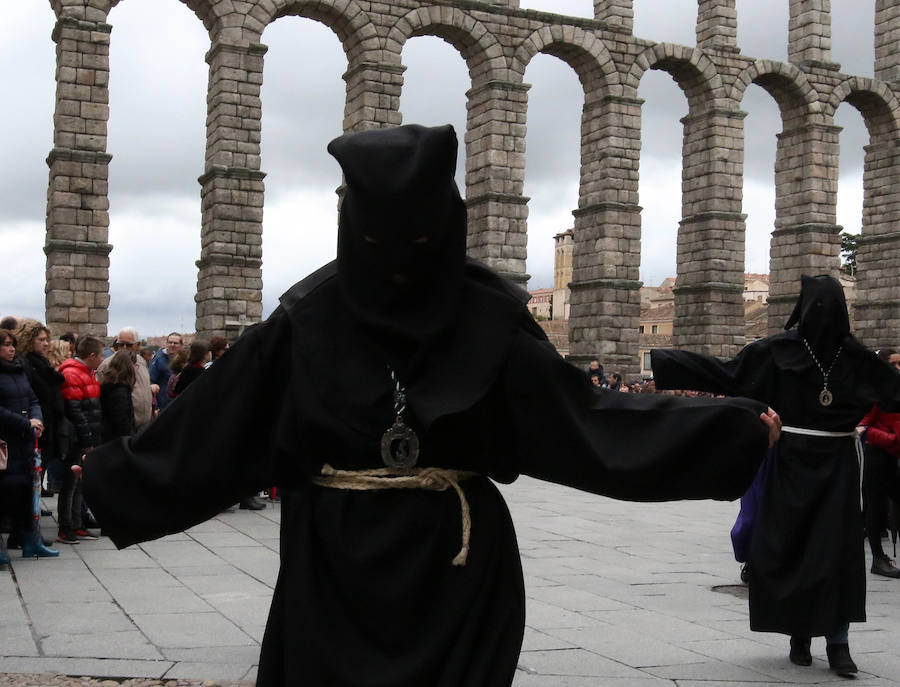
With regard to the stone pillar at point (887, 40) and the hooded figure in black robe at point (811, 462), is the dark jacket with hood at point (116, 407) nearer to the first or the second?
the hooded figure in black robe at point (811, 462)

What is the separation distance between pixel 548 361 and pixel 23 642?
12.7ft

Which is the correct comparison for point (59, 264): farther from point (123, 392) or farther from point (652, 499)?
point (652, 499)

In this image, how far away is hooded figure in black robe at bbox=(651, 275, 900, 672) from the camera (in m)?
5.48

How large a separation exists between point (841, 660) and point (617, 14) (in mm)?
21749

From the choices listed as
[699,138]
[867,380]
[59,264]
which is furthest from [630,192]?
[867,380]

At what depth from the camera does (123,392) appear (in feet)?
29.5

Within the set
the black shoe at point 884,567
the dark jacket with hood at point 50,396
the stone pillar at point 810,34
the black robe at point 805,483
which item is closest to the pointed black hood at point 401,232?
the black robe at point 805,483

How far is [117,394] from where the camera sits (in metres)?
8.98

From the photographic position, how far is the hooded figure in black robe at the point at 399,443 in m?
2.52

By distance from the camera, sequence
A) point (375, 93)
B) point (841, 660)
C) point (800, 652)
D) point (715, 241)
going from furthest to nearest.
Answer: point (715, 241), point (375, 93), point (800, 652), point (841, 660)

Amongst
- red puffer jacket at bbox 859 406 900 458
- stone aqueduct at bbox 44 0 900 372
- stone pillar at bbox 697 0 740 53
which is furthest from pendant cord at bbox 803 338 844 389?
stone pillar at bbox 697 0 740 53

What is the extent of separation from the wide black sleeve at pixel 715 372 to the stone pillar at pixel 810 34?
2364 centimetres

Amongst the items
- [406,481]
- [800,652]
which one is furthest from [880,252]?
[406,481]

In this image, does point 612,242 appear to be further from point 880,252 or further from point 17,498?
point 17,498
